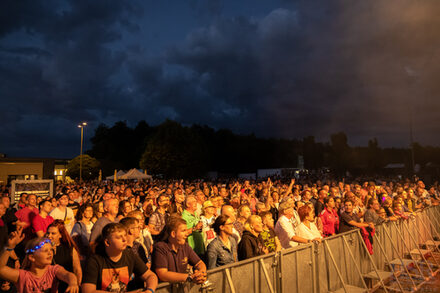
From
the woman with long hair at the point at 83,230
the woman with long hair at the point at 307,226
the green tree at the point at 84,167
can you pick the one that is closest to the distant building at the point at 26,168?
the green tree at the point at 84,167

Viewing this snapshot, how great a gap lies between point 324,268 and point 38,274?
4.37m

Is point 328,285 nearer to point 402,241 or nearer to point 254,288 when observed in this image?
point 254,288

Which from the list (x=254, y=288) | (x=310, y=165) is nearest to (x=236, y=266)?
(x=254, y=288)

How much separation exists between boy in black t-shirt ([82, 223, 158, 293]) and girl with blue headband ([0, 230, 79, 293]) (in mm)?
177

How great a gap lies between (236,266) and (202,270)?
2.03ft

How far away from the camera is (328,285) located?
17.6ft

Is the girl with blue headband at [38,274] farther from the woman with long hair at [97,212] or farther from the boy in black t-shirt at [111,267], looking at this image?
the woman with long hair at [97,212]

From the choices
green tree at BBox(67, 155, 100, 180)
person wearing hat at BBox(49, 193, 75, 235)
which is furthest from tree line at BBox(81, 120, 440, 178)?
person wearing hat at BBox(49, 193, 75, 235)

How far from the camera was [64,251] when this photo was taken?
12.0ft

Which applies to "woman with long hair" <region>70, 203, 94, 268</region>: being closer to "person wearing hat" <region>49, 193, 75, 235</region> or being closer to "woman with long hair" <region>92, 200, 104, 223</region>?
"woman with long hair" <region>92, 200, 104, 223</region>

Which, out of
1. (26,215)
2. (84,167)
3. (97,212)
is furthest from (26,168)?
(97,212)

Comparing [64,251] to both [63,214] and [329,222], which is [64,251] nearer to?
[63,214]

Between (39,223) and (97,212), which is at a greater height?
(97,212)

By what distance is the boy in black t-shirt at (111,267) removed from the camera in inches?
109
